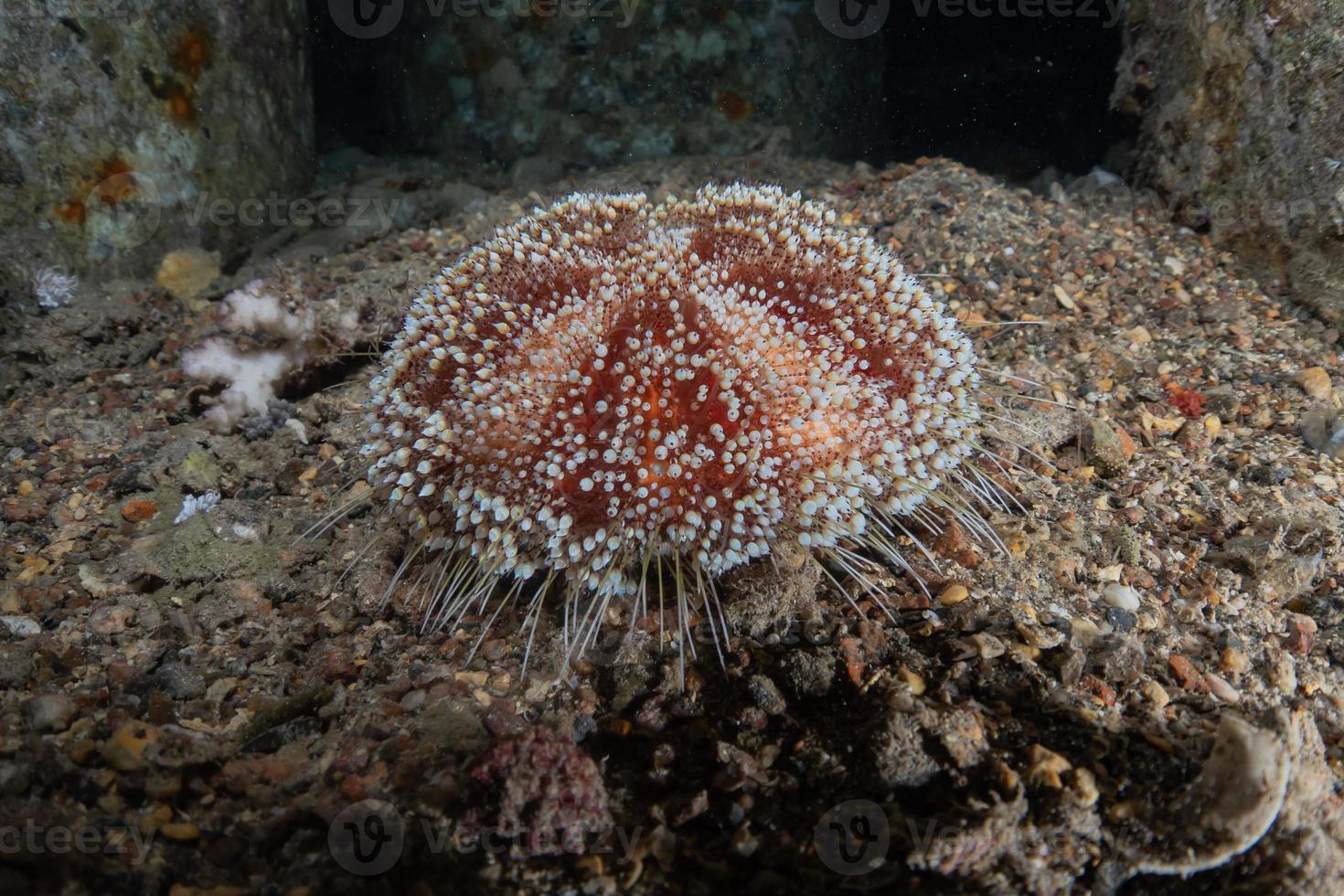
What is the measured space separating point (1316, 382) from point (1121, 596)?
2.14m

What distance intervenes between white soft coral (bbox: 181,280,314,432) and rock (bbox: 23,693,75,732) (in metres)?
2.17

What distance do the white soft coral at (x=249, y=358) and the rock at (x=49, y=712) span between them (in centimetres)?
217

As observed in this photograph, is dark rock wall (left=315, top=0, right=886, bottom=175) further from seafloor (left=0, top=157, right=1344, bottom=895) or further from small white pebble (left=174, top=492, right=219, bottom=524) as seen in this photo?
small white pebble (left=174, top=492, right=219, bottom=524)

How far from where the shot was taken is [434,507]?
291 cm

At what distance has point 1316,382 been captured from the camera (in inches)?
157

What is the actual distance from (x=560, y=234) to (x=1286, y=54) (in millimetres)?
4499

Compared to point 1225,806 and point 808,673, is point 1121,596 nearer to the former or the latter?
point 1225,806

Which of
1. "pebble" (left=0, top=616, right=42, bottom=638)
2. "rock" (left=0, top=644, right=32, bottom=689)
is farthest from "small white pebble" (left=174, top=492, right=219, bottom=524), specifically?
"rock" (left=0, top=644, right=32, bottom=689)

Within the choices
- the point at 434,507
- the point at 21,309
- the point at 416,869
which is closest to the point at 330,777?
the point at 416,869

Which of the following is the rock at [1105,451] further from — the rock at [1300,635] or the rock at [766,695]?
the rock at [766,695]

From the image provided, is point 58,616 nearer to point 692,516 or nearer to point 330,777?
point 330,777

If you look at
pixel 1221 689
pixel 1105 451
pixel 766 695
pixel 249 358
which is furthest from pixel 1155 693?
pixel 249 358

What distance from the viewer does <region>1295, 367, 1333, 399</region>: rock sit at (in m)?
3.95

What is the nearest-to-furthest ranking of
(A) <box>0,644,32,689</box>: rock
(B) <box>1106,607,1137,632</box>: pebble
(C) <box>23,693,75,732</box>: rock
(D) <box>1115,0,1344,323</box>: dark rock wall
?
(C) <box>23,693,75,732</box>: rock, (A) <box>0,644,32,689</box>: rock, (B) <box>1106,607,1137,632</box>: pebble, (D) <box>1115,0,1344,323</box>: dark rock wall
